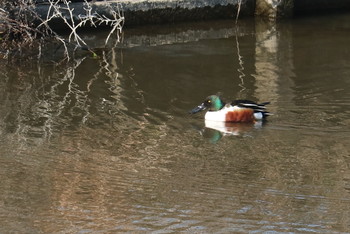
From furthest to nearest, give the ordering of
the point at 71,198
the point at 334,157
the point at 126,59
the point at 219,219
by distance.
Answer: the point at 126,59, the point at 334,157, the point at 71,198, the point at 219,219

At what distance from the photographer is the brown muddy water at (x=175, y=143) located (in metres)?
6.27

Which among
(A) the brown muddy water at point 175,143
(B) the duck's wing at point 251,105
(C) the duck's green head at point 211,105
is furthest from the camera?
(C) the duck's green head at point 211,105

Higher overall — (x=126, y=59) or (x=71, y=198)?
(x=126, y=59)

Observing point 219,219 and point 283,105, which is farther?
point 283,105

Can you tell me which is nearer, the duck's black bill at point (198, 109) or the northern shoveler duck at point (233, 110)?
the northern shoveler duck at point (233, 110)

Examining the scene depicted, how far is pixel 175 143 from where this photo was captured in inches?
325

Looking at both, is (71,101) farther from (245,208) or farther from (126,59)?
(245,208)

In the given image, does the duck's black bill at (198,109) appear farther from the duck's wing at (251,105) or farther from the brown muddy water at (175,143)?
the duck's wing at (251,105)

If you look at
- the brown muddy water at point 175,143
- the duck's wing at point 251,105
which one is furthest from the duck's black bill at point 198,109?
the duck's wing at point 251,105

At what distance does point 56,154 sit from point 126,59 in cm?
479

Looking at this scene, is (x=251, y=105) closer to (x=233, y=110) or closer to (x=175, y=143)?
(x=233, y=110)

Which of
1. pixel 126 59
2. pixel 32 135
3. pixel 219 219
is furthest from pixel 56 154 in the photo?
pixel 126 59

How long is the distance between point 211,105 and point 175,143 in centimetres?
125

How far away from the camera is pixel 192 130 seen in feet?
29.1
